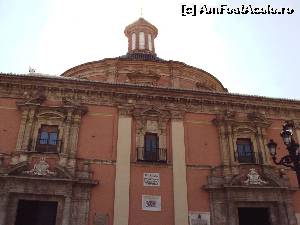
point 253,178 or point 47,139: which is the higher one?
point 47,139

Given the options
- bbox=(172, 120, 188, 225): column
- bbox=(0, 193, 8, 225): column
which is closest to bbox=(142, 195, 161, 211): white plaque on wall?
bbox=(172, 120, 188, 225): column

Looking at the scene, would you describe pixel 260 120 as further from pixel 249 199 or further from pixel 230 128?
pixel 249 199

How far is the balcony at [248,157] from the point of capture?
14.4 metres

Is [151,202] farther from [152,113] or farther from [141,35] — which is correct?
[141,35]

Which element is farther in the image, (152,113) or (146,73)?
(146,73)

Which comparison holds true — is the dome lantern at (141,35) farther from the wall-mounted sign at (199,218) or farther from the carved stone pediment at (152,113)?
the wall-mounted sign at (199,218)

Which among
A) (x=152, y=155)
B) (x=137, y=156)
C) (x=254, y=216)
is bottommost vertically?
(x=254, y=216)

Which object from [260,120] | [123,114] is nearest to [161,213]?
[123,114]

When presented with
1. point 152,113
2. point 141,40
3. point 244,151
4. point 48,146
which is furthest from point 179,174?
point 141,40

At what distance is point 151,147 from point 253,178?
4.10m

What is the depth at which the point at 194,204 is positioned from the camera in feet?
43.1

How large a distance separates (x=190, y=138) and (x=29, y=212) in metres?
6.58

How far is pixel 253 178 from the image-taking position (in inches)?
545

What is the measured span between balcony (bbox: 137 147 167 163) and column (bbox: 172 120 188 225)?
397 millimetres
